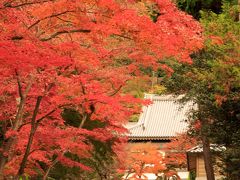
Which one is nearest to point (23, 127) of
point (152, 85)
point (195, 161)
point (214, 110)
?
point (214, 110)

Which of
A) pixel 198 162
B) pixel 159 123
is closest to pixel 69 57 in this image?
pixel 198 162

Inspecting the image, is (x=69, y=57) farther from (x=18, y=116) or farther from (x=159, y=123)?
(x=159, y=123)

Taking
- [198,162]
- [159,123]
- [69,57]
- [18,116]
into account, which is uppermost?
[69,57]

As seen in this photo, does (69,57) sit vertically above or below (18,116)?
above

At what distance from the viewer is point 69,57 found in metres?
14.5

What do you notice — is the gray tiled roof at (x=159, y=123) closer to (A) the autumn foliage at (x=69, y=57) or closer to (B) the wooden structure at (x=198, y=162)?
(B) the wooden structure at (x=198, y=162)

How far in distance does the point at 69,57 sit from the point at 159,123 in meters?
31.1

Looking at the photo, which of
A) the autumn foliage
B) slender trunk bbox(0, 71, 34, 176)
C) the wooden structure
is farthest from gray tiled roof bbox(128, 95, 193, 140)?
slender trunk bbox(0, 71, 34, 176)

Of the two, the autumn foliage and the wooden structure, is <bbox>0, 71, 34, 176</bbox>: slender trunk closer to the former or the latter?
the autumn foliage

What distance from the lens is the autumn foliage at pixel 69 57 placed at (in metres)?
12.0

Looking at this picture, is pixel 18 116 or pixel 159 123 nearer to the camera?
pixel 18 116

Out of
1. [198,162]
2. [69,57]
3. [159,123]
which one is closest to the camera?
[69,57]

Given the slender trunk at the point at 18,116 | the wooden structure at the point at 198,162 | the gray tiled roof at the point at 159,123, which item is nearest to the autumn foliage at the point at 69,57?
the slender trunk at the point at 18,116

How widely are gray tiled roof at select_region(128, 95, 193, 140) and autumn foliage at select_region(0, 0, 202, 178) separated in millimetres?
22523
